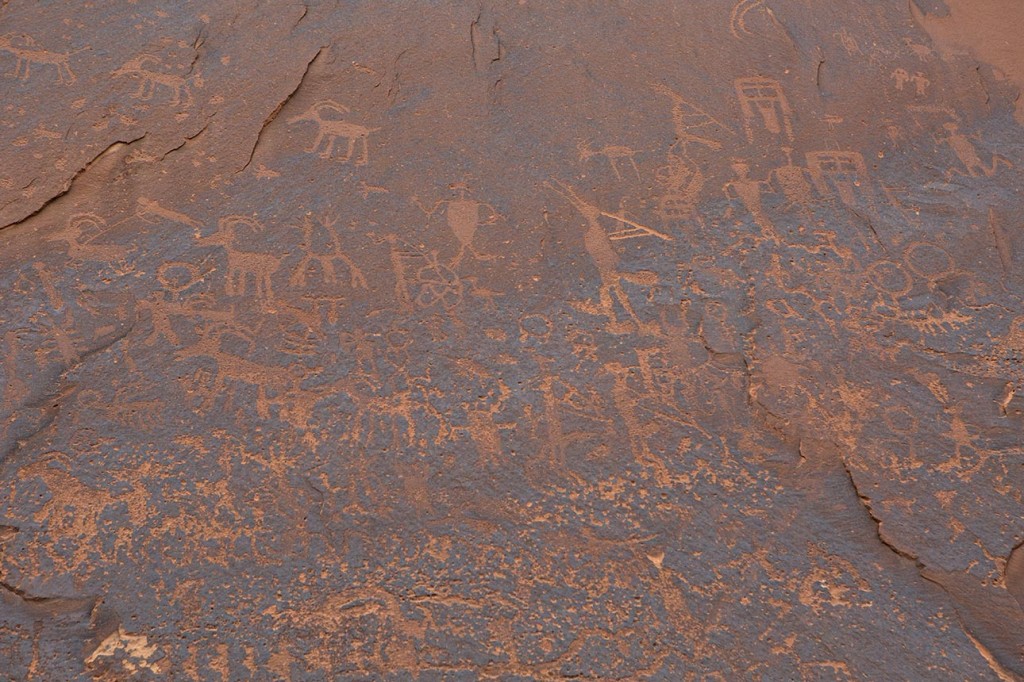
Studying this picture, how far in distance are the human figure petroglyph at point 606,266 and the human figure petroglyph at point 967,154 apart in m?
1.20

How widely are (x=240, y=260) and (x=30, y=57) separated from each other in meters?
1.24

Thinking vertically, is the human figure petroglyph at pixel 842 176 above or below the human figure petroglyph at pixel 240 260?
below

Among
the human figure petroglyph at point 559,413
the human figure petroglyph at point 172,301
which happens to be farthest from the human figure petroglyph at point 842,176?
the human figure petroglyph at point 172,301

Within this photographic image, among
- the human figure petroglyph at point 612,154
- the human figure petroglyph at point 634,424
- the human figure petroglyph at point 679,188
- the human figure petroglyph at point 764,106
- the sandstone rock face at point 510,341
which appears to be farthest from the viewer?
the human figure petroglyph at point 764,106

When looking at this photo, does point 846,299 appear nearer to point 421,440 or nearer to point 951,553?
point 951,553

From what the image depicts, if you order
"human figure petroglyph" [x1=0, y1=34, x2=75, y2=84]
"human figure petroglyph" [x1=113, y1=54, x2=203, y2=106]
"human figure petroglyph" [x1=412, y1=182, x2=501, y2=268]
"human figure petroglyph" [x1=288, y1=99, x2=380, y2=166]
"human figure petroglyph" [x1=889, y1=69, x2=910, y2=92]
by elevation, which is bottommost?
"human figure petroglyph" [x1=412, y1=182, x2=501, y2=268]

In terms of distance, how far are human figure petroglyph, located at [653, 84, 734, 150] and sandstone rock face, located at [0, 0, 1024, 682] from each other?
0.06 ft

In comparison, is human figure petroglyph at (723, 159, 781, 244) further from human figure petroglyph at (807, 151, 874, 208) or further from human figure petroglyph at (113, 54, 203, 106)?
human figure petroglyph at (113, 54, 203, 106)

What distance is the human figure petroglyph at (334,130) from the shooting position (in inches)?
129

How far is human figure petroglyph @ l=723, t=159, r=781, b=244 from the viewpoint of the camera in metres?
3.16

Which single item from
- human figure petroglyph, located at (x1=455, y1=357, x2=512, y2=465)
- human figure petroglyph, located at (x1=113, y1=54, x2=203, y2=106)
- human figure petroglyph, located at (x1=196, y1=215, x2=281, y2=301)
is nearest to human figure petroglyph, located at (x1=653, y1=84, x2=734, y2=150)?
human figure petroglyph, located at (x1=455, y1=357, x2=512, y2=465)

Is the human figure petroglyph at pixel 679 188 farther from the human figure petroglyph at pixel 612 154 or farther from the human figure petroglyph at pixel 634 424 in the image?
the human figure petroglyph at pixel 634 424

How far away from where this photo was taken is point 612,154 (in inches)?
131

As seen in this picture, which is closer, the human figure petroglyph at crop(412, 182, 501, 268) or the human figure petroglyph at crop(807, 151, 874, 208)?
the human figure petroglyph at crop(412, 182, 501, 268)
